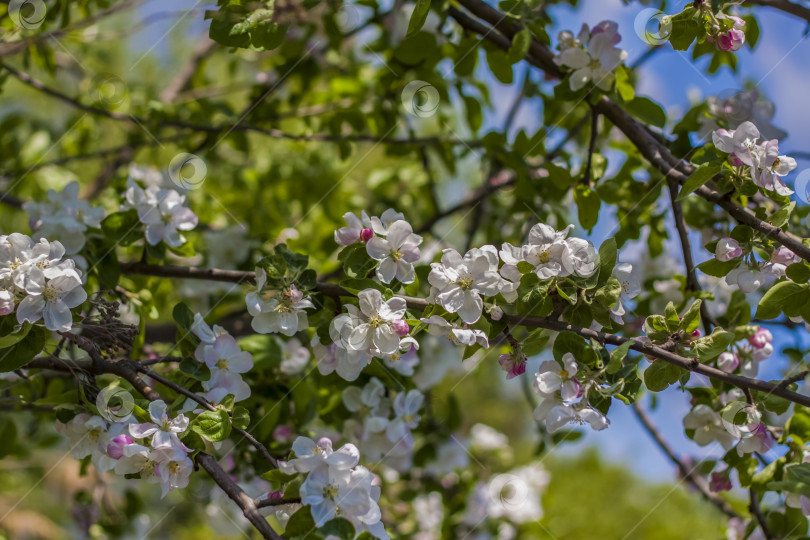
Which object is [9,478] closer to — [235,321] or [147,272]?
[235,321]

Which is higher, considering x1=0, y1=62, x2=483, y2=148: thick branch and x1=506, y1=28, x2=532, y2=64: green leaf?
x1=506, y1=28, x2=532, y2=64: green leaf

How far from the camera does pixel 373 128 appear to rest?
1.85 metres

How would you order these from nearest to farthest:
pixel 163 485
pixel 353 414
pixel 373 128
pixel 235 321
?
pixel 163 485
pixel 353 414
pixel 235 321
pixel 373 128

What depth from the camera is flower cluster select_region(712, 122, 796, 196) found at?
3.29 ft

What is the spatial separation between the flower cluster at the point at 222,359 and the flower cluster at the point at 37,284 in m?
0.19

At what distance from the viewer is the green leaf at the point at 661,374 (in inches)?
37.4

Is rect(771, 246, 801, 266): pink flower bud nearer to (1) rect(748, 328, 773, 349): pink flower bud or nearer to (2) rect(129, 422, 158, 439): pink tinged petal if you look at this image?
(1) rect(748, 328, 773, 349): pink flower bud

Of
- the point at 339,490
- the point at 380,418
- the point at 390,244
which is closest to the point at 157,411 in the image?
the point at 339,490

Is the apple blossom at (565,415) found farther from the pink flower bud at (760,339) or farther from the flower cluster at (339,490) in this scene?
the pink flower bud at (760,339)

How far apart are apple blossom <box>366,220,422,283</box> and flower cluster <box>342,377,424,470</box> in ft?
1.21

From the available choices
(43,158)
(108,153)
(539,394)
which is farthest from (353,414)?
(43,158)

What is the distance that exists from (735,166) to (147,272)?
1.02m

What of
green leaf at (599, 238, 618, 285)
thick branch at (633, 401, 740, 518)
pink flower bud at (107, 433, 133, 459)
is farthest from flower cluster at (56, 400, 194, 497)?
thick branch at (633, 401, 740, 518)

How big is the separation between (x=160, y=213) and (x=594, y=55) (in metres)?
0.82
